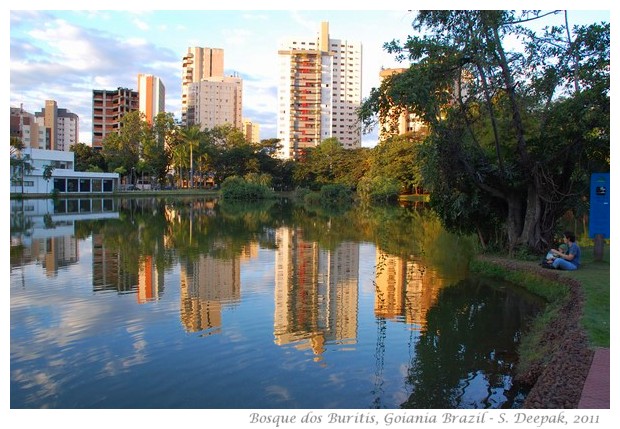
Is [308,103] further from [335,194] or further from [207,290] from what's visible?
[207,290]

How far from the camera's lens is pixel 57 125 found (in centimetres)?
13850

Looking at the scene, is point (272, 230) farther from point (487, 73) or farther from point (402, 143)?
point (402, 143)

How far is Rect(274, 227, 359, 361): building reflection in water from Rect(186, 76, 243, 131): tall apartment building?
4477 inches

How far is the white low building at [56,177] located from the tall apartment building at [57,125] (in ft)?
193

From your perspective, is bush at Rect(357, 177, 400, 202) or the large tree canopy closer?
the large tree canopy

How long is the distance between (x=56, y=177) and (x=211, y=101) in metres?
69.1

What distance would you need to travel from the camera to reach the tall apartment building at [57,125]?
424 ft

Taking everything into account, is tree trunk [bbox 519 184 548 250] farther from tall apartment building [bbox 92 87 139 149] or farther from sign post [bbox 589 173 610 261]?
tall apartment building [bbox 92 87 139 149]

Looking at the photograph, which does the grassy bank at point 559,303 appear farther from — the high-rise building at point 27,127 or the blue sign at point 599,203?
the high-rise building at point 27,127

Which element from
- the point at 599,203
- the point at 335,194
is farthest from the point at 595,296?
the point at 335,194

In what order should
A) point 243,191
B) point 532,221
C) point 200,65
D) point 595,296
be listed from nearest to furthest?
1. point 595,296
2. point 532,221
3. point 243,191
4. point 200,65

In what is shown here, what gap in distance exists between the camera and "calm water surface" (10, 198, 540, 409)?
6.21 m

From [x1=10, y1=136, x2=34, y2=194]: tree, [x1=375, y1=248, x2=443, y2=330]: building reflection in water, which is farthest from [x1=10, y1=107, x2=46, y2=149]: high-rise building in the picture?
[x1=375, y1=248, x2=443, y2=330]: building reflection in water

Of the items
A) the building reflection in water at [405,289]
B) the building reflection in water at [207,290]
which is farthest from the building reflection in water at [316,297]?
the building reflection in water at [207,290]
